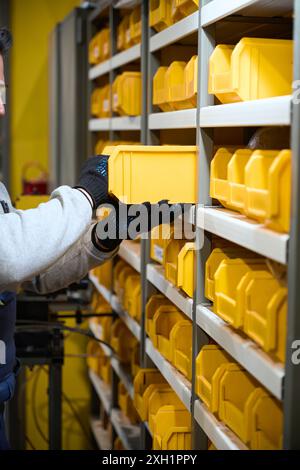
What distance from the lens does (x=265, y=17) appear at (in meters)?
2.17


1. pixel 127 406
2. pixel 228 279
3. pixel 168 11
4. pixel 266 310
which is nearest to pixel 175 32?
pixel 168 11

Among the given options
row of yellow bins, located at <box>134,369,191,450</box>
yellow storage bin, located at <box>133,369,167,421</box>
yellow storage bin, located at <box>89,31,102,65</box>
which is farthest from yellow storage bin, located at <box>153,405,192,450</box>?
yellow storage bin, located at <box>89,31,102,65</box>

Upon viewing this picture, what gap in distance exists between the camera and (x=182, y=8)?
248cm

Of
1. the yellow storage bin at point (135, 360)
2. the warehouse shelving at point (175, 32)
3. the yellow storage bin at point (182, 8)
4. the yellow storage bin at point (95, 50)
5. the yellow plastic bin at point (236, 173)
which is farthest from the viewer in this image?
the yellow storage bin at point (95, 50)

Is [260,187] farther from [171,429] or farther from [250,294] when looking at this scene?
[171,429]

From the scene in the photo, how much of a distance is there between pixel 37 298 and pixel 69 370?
1.53 meters

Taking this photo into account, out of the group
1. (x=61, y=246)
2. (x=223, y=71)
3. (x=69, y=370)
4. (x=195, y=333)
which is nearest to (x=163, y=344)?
(x=195, y=333)

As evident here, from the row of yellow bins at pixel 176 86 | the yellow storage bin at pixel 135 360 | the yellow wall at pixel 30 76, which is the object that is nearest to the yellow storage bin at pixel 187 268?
the row of yellow bins at pixel 176 86

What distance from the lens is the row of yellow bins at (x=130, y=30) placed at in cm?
317

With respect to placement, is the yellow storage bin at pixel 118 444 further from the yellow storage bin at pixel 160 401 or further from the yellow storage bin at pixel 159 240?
the yellow storage bin at pixel 159 240

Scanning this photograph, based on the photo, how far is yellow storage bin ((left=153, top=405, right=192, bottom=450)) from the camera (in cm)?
245

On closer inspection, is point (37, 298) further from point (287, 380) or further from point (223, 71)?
point (287, 380)

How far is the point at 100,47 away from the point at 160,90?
142 cm

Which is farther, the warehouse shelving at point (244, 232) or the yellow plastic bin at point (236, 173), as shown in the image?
the yellow plastic bin at point (236, 173)
